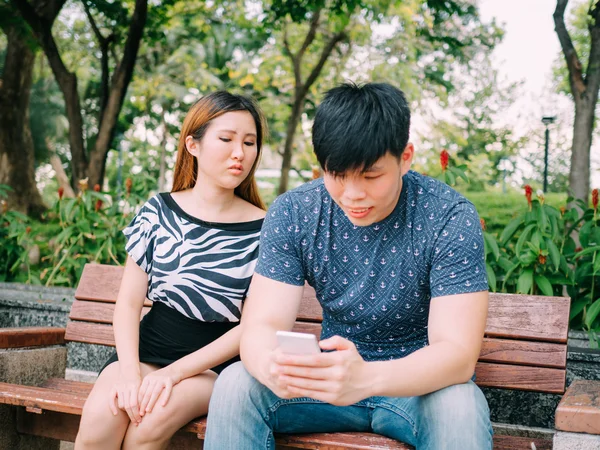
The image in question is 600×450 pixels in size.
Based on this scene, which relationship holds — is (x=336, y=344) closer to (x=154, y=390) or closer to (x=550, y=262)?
(x=154, y=390)

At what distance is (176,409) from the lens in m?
2.24

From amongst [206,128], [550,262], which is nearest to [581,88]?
[550,262]

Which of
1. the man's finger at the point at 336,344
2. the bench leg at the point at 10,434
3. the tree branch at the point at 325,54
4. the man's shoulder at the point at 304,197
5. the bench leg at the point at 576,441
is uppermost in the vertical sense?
the tree branch at the point at 325,54

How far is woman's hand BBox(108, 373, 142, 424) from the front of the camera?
2.23 m

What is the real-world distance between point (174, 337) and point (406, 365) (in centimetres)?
114

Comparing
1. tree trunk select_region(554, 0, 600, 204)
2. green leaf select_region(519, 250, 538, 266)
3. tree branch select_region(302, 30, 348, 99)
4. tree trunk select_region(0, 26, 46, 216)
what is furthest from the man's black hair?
tree branch select_region(302, 30, 348, 99)

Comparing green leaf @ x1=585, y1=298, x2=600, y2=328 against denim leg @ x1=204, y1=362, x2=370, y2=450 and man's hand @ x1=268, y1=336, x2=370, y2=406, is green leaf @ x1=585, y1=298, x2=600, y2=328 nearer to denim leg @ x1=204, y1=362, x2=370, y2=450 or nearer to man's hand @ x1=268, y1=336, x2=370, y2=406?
denim leg @ x1=204, y1=362, x2=370, y2=450

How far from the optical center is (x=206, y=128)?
2.73 m

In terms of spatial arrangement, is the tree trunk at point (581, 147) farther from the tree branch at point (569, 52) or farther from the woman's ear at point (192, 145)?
the woman's ear at point (192, 145)

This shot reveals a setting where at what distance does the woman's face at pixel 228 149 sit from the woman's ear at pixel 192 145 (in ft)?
0.13

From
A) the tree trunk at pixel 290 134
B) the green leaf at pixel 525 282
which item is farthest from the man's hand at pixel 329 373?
the tree trunk at pixel 290 134

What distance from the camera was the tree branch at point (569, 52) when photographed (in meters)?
5.35

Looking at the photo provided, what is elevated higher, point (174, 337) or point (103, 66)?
point (103, 66)

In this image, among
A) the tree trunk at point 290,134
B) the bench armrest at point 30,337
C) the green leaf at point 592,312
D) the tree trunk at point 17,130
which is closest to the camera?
the bench armrest at point 30,337
